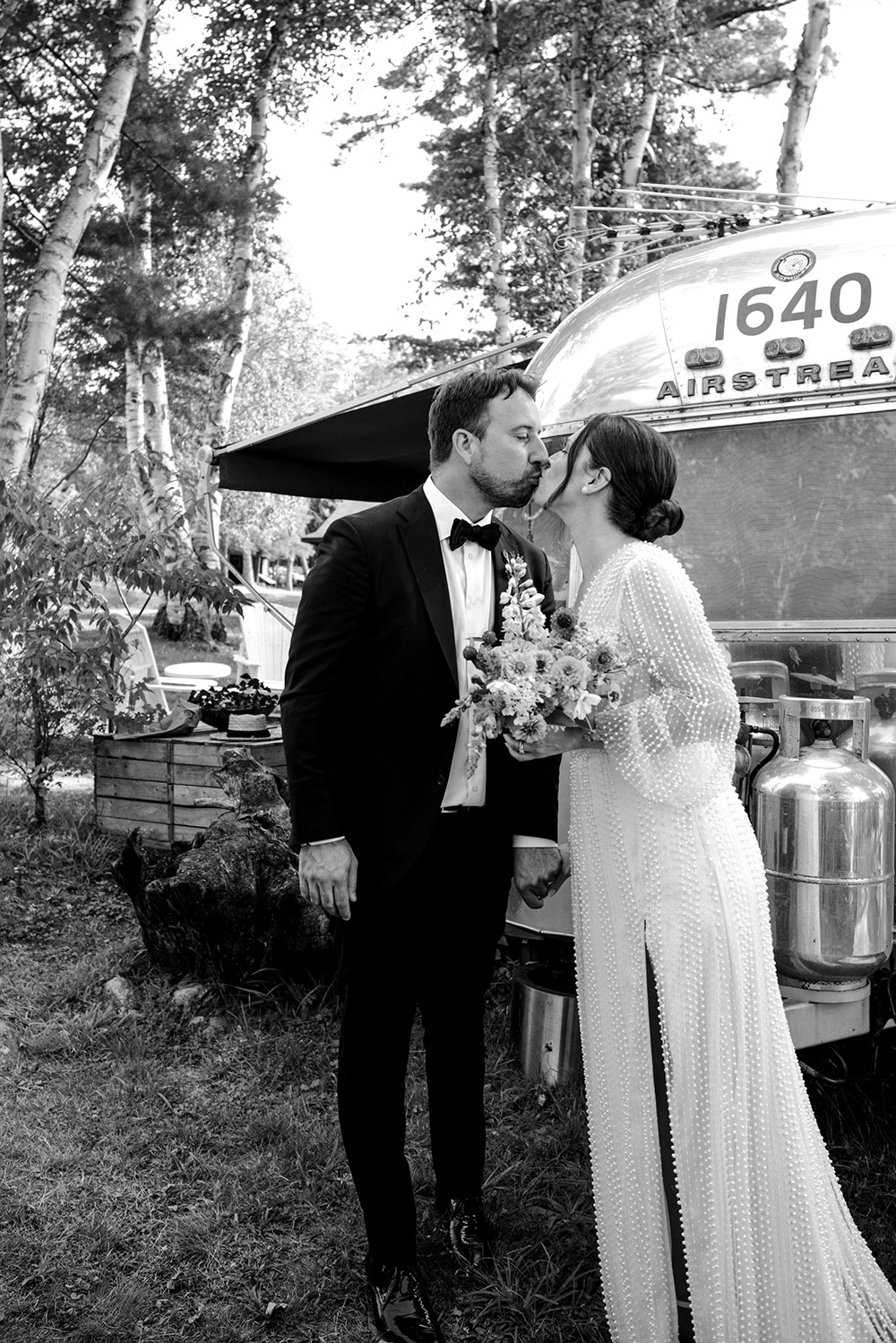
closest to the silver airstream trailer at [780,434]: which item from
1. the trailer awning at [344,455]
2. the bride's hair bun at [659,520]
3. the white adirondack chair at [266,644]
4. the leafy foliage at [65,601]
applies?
the bride's hair bun at [659,520]

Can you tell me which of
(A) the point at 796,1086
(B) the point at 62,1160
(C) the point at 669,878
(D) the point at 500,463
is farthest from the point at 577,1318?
(D) the point at 500,463

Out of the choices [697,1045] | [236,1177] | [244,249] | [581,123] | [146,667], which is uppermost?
[581,123]

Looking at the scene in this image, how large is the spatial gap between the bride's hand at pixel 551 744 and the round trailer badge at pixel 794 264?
2.07 meters

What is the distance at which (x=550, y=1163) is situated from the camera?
11.5 feet

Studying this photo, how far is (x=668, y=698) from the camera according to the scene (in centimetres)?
244

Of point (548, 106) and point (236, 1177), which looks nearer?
point (236, 1177)

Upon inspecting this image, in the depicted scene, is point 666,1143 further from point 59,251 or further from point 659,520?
point 59,251

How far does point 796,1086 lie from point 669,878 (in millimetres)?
541

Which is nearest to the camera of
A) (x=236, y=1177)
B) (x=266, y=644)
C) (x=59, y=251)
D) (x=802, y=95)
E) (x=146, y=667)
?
(x=236, y=1177)

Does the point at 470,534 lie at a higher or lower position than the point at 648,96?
lower

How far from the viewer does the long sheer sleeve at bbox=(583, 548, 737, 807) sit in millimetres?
2410

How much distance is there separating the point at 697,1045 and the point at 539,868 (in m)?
0.67

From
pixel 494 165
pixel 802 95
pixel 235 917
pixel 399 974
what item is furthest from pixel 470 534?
pixel 494 165

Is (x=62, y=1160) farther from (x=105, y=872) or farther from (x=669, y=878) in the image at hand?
(x=105, y=872)
